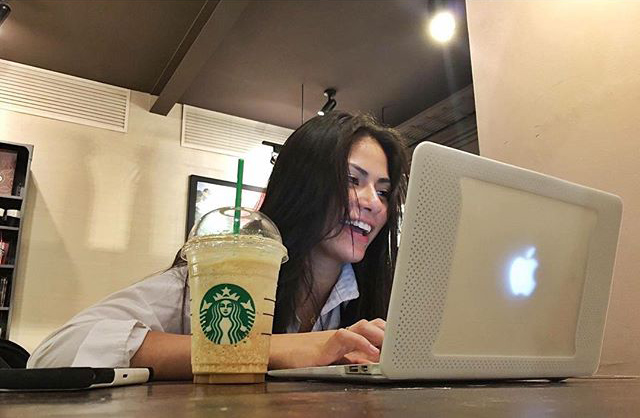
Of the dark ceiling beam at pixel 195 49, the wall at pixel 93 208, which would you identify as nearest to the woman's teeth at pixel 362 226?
the dark ceiling beam at pixel 195 49

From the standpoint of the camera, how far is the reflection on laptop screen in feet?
2.28

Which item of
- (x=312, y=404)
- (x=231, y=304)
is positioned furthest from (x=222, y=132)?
(x=312, y=404)

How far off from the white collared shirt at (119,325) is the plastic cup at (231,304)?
28 cm

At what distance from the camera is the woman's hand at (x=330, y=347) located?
2.85 feet

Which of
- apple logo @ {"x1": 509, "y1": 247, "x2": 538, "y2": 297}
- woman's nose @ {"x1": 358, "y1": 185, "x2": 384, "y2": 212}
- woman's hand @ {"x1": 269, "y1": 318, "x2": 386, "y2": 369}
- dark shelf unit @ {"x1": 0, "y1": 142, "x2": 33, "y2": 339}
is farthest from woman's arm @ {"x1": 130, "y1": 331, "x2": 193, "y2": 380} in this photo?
dark shelf unit @ {"x1": 0, "y1": 142, "x2": 33, "y2": 339}

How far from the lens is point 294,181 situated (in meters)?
1.45

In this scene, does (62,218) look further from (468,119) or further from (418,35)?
(468,119)

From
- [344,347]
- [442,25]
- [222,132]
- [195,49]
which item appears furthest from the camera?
[222,132]

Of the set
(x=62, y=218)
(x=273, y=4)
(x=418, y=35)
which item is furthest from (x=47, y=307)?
(x=418, y=35)

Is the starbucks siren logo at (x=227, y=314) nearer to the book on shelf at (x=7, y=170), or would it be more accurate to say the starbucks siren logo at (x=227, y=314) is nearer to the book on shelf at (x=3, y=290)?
the book on shelf at (x=3, y=290)

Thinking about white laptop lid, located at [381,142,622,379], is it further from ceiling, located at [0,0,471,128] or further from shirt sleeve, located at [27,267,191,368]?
ceiling, located at [0,0,471,128]

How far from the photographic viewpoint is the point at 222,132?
14.4 feet

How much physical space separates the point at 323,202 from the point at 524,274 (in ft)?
2.32

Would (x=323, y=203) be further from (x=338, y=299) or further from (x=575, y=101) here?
(x=575, y=101)
